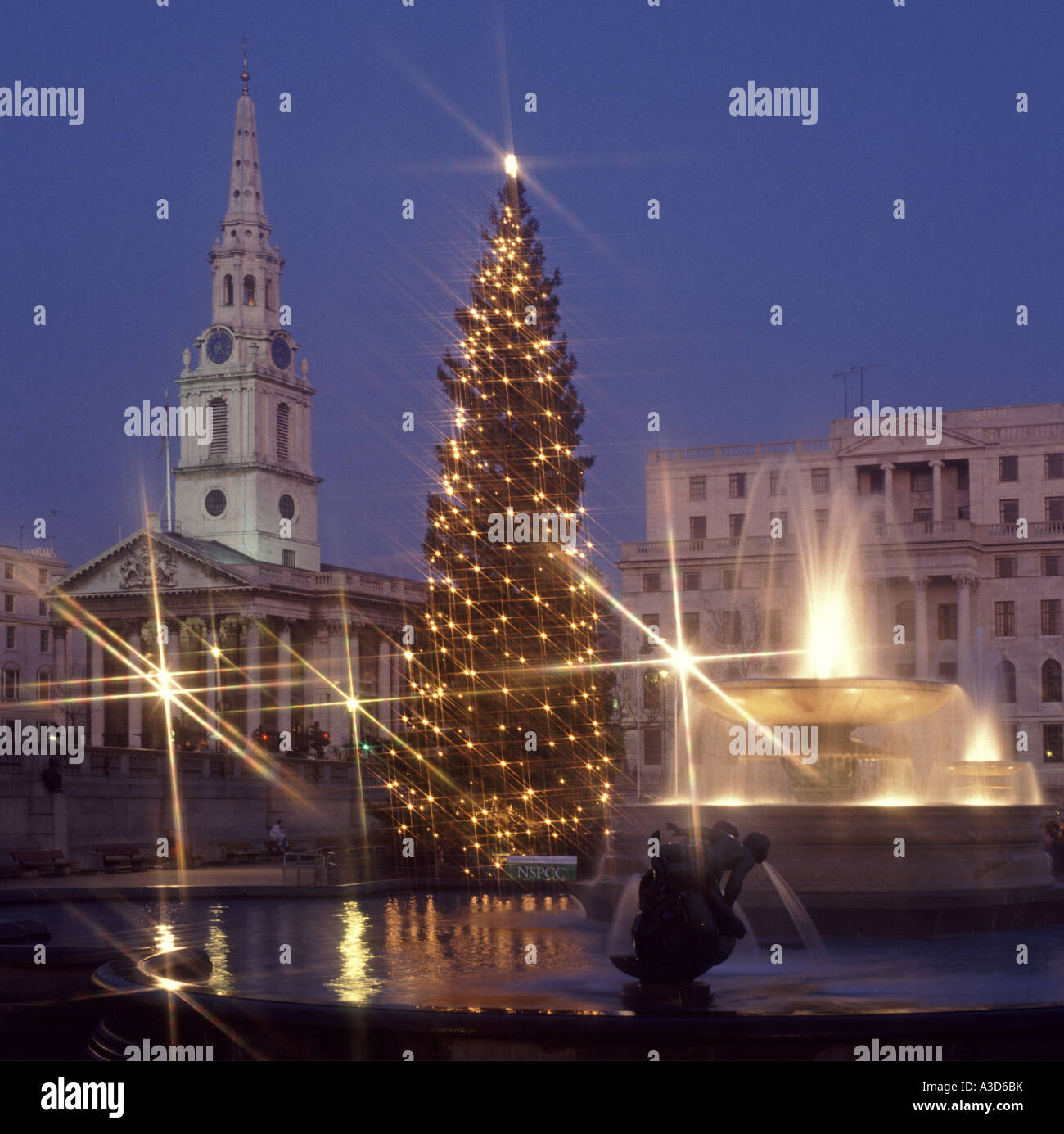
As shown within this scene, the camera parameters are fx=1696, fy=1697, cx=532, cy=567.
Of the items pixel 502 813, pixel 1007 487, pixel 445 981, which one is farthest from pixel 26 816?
pixel 1007 487

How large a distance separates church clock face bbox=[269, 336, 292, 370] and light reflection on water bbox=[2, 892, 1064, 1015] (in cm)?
8271

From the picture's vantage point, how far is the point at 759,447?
281ft

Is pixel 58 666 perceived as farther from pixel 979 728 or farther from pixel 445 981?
pixel 445 981

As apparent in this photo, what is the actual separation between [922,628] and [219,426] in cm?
4368

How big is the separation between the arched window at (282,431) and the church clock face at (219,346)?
14.5ft

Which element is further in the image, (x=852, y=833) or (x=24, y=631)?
(x=24, y=631)

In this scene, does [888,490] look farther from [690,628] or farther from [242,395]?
[242,395]

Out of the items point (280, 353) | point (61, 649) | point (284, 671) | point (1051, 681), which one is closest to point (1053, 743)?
point (1051, 681)

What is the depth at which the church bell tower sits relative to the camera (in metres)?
98.2

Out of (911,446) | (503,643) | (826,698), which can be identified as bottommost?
(826,698)

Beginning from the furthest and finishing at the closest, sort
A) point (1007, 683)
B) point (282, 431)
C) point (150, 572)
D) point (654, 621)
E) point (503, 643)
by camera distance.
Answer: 1. point (282, 431)
2. point (150, 572)
3. point (654, 621)
4. point (1007, 683)
5. point (503, 643)

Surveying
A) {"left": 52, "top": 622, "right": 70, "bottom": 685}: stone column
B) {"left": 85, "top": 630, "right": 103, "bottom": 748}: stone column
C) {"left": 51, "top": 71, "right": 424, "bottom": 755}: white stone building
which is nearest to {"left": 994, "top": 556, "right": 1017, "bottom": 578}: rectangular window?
{"left": 51, "top": 71, "right": 424, "bottom": 755}: white stone building

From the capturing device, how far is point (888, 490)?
83.1 meters
